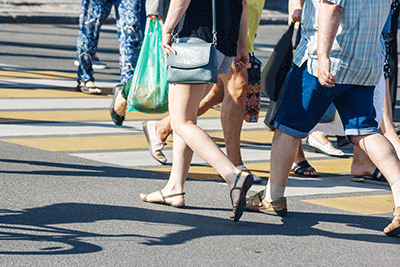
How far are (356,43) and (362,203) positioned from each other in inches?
51.1

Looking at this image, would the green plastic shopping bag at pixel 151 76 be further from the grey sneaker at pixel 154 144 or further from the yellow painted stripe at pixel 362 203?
the yellow painted stripe at pixel 362 203

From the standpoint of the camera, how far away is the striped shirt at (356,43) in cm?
452

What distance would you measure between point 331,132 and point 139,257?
11.2 feet

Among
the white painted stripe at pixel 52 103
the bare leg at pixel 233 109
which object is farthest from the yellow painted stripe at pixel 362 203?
the white painted stripe at pixel 52 103

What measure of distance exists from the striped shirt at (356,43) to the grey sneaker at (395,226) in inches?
29.3

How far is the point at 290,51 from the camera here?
5.29 metres

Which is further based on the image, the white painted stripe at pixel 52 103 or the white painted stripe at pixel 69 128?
the white painted stripe at pixel 52 103

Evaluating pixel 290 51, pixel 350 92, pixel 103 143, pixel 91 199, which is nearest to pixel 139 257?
pixel 91 199

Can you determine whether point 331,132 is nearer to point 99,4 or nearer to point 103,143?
point 103,143

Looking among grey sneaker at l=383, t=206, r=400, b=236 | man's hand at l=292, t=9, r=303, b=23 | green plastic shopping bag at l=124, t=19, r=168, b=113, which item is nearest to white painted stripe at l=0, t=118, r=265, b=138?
green plastic shopping bag at l=124, t=19, r=168, b=113

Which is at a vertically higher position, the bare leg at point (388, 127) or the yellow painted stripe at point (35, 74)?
the bare leg at point (388, 127)

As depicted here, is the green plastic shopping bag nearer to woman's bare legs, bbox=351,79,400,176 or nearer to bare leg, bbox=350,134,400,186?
woman's bare legs, bbox=351,79,400,176

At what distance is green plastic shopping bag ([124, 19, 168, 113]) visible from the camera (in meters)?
5.79

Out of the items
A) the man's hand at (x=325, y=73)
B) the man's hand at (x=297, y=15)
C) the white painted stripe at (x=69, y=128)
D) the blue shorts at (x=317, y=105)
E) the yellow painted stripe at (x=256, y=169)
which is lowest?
the white painted stripe at (x=69, y=128)
